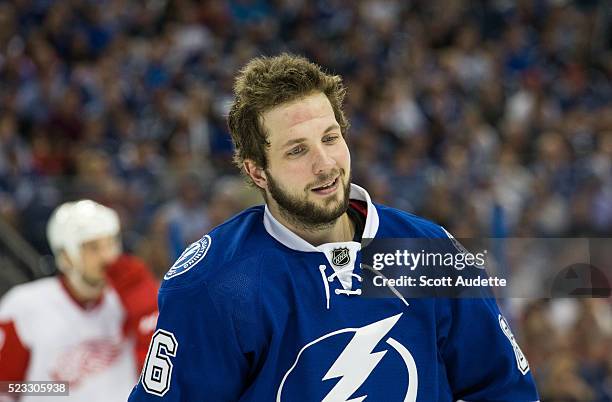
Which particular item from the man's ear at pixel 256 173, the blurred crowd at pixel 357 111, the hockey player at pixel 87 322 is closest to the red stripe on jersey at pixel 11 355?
the hockey player at pixel 87 322

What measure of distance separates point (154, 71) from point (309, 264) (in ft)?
24.2

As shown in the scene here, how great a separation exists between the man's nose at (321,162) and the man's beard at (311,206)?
0.06 ft

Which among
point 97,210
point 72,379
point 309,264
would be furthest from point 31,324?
point 309,264

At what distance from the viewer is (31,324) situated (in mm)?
4281

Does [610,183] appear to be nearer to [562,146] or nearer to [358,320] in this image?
[562,146]

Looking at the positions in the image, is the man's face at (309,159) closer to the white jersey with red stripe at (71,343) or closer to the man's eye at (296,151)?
the man's eye at (296,151)

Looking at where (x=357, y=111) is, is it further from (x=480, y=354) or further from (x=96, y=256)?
(x=480, y=354)

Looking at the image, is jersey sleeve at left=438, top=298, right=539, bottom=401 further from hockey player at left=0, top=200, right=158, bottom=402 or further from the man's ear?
hockey player at left=0, top=200, right=158, bottom=402

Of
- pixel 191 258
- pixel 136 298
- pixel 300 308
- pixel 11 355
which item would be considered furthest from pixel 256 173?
pixel 11 355

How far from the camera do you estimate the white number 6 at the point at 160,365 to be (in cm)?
220

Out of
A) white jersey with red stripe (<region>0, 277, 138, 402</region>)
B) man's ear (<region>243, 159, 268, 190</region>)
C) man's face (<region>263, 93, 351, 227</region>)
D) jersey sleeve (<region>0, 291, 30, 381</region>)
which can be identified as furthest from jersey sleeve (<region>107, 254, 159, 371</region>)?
man's face (<region>263, 93, 351, 227</region>)

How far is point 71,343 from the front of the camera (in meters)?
4.34

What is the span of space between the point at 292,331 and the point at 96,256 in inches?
101

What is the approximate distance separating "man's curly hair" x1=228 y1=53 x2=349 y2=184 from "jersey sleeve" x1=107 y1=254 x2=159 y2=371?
70.2 inches
